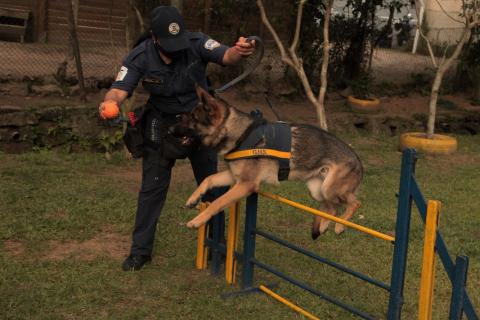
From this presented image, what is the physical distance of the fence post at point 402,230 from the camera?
Answer: 3514mm

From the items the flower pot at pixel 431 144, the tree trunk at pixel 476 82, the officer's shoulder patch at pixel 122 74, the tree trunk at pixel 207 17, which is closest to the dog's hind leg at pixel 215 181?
the officer's shoulder patch at pixel 122 74

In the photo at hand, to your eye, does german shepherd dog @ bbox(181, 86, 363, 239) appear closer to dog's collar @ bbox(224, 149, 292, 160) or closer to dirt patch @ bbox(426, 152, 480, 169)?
dog's collar @ bbox(224, 149, 292, 160)

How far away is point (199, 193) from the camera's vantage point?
4.42 m

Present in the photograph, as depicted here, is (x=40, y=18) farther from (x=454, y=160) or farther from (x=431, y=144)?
(x=454, y=160)

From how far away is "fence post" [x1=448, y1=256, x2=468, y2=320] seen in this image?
3.27m

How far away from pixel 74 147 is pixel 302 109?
461cm

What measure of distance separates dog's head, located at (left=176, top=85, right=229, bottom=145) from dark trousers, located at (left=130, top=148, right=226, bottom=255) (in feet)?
1.85

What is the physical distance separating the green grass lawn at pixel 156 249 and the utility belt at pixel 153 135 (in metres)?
Result: 0.96

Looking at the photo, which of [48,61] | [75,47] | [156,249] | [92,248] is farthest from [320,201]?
[48,61]

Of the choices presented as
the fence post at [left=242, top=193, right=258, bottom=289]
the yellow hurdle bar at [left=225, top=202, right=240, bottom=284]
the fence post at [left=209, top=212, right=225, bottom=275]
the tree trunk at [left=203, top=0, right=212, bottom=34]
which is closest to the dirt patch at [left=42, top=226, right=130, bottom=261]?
the fence post at [left=209, top=212, right=225, bottom=275]

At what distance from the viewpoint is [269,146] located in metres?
4.25

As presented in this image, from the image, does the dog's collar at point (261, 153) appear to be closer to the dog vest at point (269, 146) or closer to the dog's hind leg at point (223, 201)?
the dog vest at point (269, 146)

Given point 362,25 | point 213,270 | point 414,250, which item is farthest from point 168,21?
point 362,25

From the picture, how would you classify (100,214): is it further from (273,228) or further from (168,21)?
(168,21)
